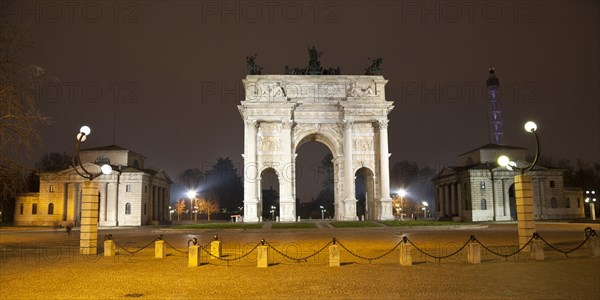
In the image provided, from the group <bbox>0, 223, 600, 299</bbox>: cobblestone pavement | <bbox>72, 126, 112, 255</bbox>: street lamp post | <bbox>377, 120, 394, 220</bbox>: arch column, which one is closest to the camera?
<bbox>0, 223, 600, 299</bbox>: cobblestone pavement

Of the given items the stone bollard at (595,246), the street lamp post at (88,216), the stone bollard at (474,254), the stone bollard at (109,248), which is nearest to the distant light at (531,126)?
the stone bollard at (595,246)

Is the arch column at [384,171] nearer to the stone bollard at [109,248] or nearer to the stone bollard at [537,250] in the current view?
the stone bollard at [537,250]

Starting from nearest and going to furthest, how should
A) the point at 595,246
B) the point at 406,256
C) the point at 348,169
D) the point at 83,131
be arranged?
1. the point at 406,256
2. the point at 595,246
3. the point at 83,131
4. the point at 348,169

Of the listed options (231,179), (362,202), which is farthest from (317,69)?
(231,179)

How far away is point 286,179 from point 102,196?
22930mm

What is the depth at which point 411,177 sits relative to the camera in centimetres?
12100

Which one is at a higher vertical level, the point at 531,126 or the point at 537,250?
the point at 531,126

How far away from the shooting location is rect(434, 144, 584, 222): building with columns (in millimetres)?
62094

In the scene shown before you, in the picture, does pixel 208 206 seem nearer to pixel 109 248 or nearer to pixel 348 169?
pixel 348 169

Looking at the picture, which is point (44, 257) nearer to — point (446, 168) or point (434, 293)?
point (434, 293)

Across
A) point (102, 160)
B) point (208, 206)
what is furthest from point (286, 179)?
point (208, 206)

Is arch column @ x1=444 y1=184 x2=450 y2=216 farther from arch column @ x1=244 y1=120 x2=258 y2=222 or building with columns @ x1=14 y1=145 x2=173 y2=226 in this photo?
building with columns @ x1=14 y1=145 x2=173 y2=226

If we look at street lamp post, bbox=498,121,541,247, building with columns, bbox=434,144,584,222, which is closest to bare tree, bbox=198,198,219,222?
building with columns, bbox=434,144,584,222

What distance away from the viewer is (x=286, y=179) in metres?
60.0
